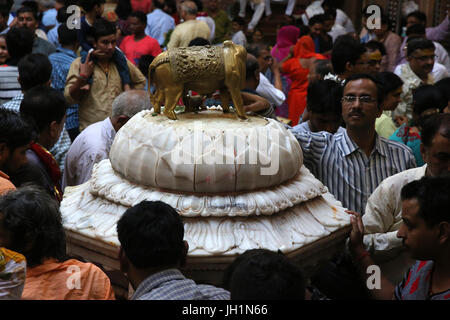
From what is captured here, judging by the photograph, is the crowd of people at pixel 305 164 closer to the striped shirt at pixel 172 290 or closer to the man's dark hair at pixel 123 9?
the striped shirt at pixel 172 290

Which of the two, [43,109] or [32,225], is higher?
[43,109]

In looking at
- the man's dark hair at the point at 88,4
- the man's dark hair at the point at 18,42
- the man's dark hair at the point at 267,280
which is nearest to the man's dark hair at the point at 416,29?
the man's dark hair at the point at 88,4

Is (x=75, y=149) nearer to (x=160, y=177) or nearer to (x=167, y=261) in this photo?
(x=160, y=177)

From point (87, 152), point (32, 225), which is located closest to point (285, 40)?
point (87, 152)

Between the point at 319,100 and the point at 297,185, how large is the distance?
1.25m

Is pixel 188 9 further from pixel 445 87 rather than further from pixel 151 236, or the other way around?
pixel 151 236

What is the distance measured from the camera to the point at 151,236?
78.3 inches

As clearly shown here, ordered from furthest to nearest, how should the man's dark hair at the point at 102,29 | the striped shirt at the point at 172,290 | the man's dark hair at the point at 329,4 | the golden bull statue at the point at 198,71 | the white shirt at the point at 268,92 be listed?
the man's dark hair at the point at 329,4
the white shirt at the point at 268,92
the man's dark hair at the point at 102,29
the golden bull statue at the point at 198,71
the striped shirt at the point at 172,290

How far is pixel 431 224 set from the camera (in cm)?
216

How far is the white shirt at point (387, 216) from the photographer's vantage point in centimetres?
267

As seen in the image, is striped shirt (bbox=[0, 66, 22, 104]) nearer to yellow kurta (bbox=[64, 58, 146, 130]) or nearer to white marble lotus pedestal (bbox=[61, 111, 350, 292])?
yellow kurta (bbox=[64, 58, 146, 130])

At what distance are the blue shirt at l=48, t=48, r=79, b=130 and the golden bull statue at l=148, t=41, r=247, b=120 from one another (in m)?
2.64

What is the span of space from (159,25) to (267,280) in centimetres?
720
